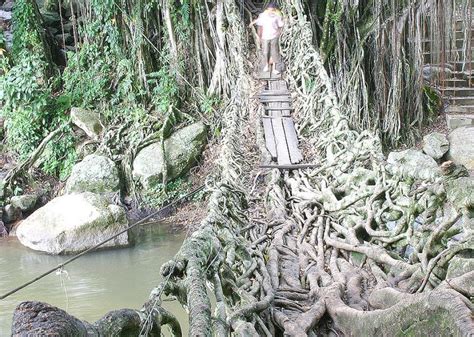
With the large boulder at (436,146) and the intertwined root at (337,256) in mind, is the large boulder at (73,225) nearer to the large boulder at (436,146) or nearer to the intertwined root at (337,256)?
the intertwined root at (337,256)

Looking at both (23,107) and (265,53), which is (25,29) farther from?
(265,53)

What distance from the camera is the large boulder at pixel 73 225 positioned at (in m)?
5.75

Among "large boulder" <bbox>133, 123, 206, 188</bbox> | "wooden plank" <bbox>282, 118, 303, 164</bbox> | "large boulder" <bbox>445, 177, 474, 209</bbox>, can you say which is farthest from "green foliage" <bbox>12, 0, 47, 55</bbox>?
"large boulder" <bbox>445, 177, 474, 209</bbox>

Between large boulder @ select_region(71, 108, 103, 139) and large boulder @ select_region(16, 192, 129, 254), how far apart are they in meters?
1.78

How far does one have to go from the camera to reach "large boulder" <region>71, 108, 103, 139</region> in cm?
775

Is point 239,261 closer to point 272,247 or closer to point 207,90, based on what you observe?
point 272,247

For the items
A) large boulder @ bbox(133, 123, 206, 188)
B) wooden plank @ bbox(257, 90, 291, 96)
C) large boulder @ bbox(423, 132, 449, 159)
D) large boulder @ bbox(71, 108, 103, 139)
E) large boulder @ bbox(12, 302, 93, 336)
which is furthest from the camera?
large boulder @ bbox(71, 108, 103, 139)

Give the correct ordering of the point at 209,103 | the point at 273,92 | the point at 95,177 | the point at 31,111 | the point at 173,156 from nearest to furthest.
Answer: the point at 273,92, the point at 95,177, the point at 173,156, the point at 209,103, the point at 31,111

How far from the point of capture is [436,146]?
21.8 feet

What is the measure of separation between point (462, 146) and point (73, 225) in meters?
4.32

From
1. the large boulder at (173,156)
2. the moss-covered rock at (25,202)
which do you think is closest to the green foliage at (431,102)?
the large boulder at (173,156)

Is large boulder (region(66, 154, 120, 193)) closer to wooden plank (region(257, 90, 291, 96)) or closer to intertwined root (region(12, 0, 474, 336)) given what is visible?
wooden plank (region(257, 90, 291, 96))

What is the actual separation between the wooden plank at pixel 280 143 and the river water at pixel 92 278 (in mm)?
1379

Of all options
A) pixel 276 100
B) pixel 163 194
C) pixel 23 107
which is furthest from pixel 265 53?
pixel 23 107
